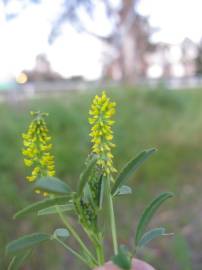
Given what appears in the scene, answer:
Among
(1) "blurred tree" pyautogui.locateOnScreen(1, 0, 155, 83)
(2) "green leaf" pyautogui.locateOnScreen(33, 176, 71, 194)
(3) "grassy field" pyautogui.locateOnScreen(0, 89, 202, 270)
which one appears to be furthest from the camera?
(1) "blurred tree" pyautogui.locateOnScreen(1, 0, 155, 83)

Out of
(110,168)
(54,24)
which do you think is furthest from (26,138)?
(54,24)

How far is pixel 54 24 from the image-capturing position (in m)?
5.64

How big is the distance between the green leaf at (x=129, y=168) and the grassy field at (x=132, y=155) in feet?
6.16

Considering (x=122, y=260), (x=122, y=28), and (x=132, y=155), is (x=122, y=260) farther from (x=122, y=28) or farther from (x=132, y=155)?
(x=122, y=28)

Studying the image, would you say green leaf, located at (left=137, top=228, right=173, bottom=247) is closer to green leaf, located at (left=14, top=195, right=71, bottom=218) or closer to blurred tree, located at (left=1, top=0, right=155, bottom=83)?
green leaf, located at (left=14, top=195, right=71, bottom=218)

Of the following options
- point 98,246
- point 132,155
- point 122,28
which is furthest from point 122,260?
point 122,28

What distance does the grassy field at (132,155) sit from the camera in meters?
2.49

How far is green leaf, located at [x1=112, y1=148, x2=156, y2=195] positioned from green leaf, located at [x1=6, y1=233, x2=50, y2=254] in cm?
8

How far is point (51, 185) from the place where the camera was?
36 cm

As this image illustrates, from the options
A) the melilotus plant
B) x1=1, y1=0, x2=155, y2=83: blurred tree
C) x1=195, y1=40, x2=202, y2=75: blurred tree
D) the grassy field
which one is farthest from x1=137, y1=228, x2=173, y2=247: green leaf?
x1=195, y1=40, x2=202, y2=75: blurred tree

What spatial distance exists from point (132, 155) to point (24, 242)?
270 cm

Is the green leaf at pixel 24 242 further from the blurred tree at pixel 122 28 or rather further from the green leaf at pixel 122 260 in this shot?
the blurred tree at pixel 122 28

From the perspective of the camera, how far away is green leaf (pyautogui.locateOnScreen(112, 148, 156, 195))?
408 mm

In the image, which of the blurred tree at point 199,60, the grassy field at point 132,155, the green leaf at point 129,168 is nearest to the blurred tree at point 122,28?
the grassy field at point 132,155
